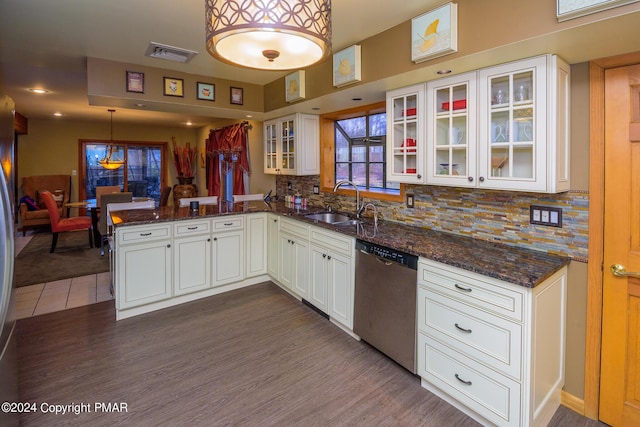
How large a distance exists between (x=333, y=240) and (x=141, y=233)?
1.76m

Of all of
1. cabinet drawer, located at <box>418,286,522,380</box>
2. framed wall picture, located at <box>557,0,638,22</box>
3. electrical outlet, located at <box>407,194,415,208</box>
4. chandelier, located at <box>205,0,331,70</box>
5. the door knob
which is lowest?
cabinet drawer, located at <box>418,286,522,380</box>

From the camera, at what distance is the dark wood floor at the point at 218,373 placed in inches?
76.9

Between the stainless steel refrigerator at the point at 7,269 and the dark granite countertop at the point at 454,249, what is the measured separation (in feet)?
4.85

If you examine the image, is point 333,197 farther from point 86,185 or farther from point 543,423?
point 86,185

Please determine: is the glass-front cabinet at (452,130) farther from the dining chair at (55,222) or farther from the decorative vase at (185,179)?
the decorative vase at (185,179)

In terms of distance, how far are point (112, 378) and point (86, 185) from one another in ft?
23.9

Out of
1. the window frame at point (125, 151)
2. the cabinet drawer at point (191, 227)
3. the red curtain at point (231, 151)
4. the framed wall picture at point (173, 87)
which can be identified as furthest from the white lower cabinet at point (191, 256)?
the window frame at point (125, 151)

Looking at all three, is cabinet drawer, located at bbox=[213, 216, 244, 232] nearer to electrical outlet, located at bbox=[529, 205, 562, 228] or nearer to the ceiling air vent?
the ceiling air vent

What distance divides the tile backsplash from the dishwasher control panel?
64cm

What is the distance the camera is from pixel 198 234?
3.50 m

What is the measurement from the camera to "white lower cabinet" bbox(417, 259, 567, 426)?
5.52ft

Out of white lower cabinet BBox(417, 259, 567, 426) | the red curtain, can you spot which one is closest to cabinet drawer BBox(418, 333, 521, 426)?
white lower cabinet BBox(417, 259, 567, 426)

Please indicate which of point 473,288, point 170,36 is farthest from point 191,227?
point 473,288

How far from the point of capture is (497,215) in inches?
93.4
